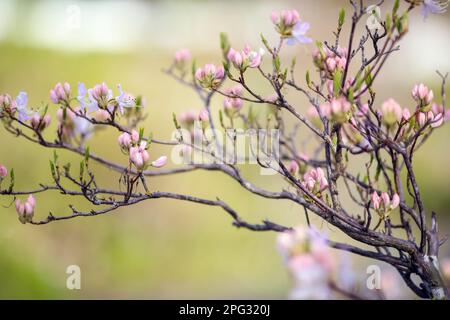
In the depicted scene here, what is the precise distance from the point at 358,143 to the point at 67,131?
559 millimetres

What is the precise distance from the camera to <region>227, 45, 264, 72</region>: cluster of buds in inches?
39.1

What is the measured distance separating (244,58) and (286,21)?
0.09m

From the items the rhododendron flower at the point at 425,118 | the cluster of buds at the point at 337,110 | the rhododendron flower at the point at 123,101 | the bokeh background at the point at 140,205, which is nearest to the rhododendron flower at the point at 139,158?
the rhododendron flower at the point at 123,101

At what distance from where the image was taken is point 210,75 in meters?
1.03

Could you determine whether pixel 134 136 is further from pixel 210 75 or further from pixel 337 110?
pixel 337 110

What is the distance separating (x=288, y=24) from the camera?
976 mm

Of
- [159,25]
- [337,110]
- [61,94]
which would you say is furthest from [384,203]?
[159,25]

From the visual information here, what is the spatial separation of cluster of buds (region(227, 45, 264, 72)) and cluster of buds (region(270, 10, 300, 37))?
6 centimetres

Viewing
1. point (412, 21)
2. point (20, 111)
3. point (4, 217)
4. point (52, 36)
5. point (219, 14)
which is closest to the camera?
point (20, 111)

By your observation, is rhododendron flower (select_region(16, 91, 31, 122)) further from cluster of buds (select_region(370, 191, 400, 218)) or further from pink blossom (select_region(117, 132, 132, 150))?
cluster of buds (select_region(370, 191, 400, 218))

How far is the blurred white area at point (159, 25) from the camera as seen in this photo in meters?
3.88
